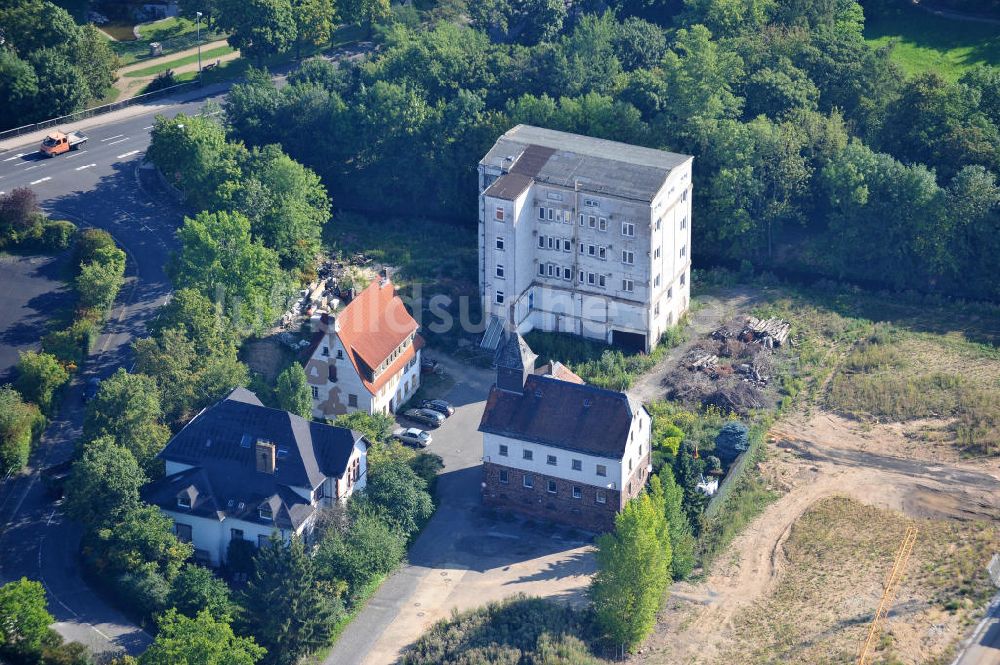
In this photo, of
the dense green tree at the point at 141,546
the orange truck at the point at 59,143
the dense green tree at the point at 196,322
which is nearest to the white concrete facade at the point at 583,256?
the dense green tree at the point at 196,322

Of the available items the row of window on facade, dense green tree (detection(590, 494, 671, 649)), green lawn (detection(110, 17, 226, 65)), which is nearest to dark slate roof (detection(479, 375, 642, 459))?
the row of window on facade

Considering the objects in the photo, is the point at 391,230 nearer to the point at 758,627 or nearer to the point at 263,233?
the point at 263,233

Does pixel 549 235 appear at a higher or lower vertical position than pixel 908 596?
higher

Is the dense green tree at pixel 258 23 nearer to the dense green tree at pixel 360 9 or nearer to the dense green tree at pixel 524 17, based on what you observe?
the dense green tree at pixel 360 9

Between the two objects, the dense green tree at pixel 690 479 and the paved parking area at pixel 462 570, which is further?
the dense green tree at pixel 690 479

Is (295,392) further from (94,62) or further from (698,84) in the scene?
(94,62)

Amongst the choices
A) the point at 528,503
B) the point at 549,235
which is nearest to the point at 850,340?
the point at 549,235
